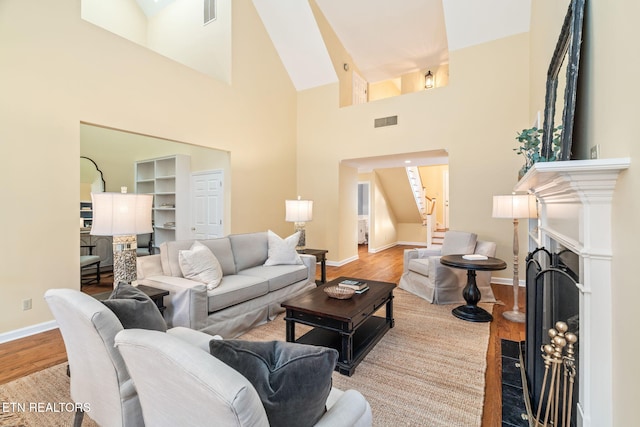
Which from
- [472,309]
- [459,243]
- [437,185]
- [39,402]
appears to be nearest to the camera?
[39,402]

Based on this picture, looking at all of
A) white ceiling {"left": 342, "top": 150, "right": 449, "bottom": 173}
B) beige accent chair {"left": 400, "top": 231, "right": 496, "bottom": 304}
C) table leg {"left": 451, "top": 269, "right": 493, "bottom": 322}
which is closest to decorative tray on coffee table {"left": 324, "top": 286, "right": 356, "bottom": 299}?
table leg {"left": 451, "top": 269, "right": 493, "bottom": 322}

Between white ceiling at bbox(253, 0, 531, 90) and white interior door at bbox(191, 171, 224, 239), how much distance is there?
2935mm

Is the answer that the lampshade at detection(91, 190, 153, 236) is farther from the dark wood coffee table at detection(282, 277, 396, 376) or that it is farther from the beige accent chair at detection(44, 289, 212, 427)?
the dark wood coffee table at detection(282, 277, 396, 376)

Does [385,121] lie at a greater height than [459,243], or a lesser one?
greater

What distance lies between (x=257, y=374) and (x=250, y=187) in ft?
16.2

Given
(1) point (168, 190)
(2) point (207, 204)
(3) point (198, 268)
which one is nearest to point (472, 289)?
(3) point (198, 268)

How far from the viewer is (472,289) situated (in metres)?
3.45

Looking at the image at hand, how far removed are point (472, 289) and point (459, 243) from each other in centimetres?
105

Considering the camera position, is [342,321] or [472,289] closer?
[342,321]

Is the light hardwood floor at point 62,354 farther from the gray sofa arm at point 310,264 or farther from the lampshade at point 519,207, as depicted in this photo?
the gray sofa arm at point 310,264

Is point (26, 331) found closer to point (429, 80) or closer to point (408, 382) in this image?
point (408, 382)

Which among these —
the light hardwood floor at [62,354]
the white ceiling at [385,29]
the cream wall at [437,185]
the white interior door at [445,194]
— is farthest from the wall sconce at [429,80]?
the light hardwood floor at [62,354]

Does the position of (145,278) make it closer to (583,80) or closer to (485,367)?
(485,367)

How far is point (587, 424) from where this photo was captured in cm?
125
